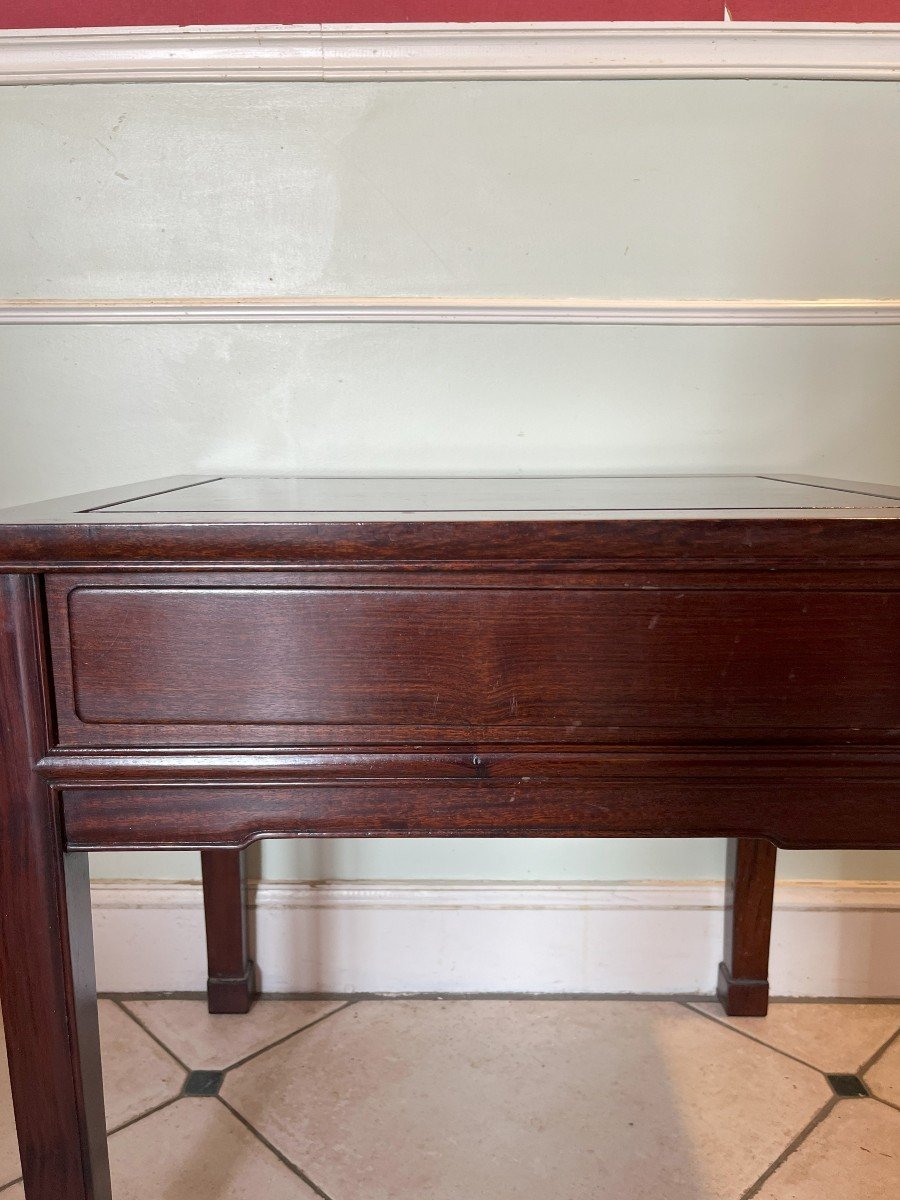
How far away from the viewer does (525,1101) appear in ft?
3.57

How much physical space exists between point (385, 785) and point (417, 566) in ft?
0.60

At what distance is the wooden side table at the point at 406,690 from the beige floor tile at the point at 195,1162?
309 mm

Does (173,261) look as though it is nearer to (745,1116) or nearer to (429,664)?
(429,664)

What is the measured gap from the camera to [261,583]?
646 millimetres

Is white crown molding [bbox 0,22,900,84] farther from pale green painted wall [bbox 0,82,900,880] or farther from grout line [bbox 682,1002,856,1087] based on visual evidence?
grout line [bbox 682,1002,856,1087]

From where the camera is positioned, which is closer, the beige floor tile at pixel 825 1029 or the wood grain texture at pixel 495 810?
the wood grain texture at pixel 495 810

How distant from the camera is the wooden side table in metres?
0.63

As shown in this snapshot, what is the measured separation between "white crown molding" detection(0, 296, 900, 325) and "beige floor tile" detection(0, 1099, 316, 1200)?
105 cm

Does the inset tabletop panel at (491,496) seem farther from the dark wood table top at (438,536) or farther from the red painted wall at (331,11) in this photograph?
the red painted wall at (331,11)

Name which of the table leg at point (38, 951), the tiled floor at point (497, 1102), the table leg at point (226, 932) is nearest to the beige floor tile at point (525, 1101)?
the tiled floor at point (497, 1102)

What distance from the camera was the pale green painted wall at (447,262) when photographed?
1.13 m

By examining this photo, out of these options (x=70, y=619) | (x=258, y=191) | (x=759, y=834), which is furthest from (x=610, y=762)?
(x=258, y=191)

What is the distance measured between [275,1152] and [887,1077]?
0.81m

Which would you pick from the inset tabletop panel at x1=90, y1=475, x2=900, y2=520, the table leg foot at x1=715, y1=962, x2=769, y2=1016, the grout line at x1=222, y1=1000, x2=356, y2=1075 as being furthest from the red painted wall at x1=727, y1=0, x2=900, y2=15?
the grout line at x1=222, y1=1000, x2=356, y2=1075
